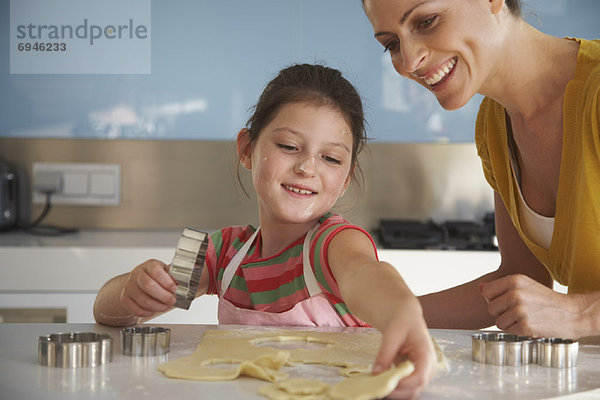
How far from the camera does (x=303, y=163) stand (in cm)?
112

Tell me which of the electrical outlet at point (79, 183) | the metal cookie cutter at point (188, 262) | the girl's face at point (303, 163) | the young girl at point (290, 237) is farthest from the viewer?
the electrical outlet at point (79, 183)

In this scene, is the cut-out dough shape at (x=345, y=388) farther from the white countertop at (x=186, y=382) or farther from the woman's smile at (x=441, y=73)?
the woman's smile at (x=441, y=73)

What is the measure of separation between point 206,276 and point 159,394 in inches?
24.6

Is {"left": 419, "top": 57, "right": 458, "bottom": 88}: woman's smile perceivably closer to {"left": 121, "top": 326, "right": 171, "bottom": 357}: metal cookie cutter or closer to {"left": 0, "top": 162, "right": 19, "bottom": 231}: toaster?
{"left": 121, "top": 326, "right": 171, "bottom": 357}: metal cookie cutter

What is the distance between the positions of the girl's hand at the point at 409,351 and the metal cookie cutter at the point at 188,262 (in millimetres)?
305

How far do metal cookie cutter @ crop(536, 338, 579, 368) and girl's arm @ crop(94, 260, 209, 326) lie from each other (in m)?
0.49

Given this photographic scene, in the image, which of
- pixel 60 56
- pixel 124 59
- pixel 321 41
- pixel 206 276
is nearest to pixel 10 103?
pixel 60 56

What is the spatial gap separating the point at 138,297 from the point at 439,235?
64.8 inches

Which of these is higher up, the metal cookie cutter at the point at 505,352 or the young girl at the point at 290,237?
the young girl at the point at 290,237

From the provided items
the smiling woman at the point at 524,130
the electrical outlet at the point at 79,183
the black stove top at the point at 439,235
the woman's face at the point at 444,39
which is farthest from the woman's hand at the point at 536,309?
the electrical outlet at the point at 79,183

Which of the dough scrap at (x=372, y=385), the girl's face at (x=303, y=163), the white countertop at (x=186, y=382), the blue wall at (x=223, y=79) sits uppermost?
the blue wall at (x=223, y=79)

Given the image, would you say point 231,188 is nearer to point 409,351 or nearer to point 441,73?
point 441,73

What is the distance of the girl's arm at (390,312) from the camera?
0.61 metres

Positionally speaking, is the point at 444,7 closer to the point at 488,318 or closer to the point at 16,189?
the point at 488,318
